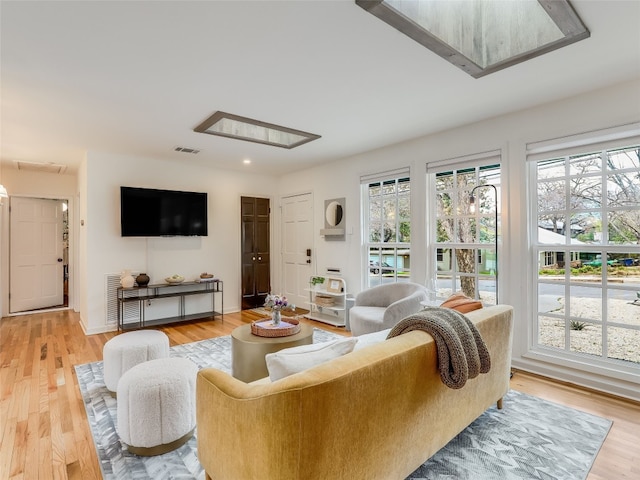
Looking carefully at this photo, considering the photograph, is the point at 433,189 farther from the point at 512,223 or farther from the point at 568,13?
the point at 568,13

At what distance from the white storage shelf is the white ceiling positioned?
2193mm

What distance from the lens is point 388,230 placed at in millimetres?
4484

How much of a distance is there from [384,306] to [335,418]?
110 inches

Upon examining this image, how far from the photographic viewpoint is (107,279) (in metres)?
4.63

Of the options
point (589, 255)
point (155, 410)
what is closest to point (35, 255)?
point (155, 410)

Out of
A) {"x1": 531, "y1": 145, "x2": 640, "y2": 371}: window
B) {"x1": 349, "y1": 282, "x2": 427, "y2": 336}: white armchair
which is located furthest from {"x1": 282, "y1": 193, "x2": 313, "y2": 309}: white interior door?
{"x1": 531, "y1": 145, "x2": 640, "y2": 371}: window

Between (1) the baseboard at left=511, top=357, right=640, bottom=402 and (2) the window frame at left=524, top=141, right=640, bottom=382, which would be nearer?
(1) the baseboard at left=511, top=357, right=640, bottom=402

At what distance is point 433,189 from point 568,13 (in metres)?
2.23

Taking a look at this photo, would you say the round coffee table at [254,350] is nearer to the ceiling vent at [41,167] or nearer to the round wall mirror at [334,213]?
the round wall mirror at [334,213]

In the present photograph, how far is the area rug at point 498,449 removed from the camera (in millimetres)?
1794

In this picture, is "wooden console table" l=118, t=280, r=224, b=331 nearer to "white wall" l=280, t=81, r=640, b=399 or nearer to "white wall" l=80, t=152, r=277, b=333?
"white wall" l=80, t=152, r=277, b=333

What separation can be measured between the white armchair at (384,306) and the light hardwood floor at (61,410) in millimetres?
1067

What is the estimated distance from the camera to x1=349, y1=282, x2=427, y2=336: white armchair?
10.6ft

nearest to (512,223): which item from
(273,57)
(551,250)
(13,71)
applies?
(551,250)
